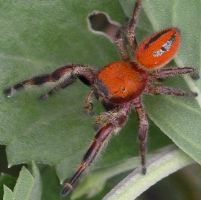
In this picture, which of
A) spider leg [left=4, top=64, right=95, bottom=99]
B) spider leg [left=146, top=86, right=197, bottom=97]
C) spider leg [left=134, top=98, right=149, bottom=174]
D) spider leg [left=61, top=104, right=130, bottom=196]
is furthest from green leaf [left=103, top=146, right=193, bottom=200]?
spider leg [left=4, top=64, right=95, bottom=99]

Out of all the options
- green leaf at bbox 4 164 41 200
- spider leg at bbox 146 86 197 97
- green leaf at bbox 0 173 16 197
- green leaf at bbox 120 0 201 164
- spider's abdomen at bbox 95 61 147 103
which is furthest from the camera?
green leaf at bbox 0 173 16 197

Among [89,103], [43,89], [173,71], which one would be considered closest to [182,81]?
[173,71]

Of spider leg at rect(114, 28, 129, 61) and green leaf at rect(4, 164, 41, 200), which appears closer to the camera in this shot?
green leaf at rect(4, 164, 41, 200)

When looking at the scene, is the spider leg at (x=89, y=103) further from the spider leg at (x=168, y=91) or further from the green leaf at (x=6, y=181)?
the green leaf at (x=6, y=181)

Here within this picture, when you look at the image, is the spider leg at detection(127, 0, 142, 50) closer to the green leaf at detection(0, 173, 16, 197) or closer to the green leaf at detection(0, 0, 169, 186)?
the green leaf at detection(0, 0, 169, 186)

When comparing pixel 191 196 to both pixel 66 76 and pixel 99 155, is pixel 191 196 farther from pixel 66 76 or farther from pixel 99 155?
pixel 66 76

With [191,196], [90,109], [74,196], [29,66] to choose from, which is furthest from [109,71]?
[191,196]

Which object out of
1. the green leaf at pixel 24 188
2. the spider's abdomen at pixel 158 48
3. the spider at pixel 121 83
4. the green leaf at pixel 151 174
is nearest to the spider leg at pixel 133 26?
the spider at pixel 121 83
